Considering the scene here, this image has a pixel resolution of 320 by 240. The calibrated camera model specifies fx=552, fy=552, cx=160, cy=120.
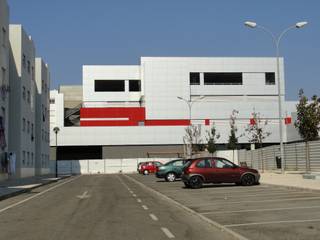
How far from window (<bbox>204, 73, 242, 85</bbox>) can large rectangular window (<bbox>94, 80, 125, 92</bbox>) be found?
652 inches

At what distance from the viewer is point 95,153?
344 ft

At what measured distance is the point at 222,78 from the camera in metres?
106

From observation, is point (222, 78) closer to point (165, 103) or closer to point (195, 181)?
point (165, 103)

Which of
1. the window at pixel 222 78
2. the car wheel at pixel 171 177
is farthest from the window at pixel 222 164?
the window at pixel 222 78

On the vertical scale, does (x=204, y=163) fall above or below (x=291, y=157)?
below

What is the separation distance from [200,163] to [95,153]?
77858mm

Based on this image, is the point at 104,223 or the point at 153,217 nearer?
the point at 104,223

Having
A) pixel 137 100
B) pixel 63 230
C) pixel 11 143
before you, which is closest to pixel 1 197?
pixel 63 230

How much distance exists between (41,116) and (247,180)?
48474 millimetres

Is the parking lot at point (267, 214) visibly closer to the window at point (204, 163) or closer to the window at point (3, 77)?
the window at point (204, 163)

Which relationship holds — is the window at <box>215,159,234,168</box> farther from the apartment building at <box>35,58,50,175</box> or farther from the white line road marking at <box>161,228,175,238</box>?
the apartment building at <box>35,58,50,175</box>

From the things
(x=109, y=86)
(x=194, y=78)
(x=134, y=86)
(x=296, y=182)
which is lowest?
(x=296, y=182)

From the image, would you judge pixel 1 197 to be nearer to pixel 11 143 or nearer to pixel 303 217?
pixel 303 217

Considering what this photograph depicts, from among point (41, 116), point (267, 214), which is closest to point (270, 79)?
A: point (41, 116)
